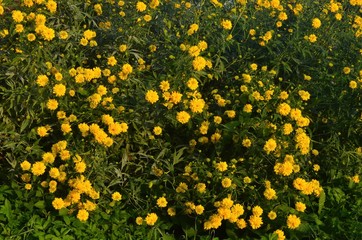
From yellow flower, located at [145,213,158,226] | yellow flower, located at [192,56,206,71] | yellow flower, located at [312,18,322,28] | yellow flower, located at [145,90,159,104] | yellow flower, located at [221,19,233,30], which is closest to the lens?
yellow flower, located at [145,213,158,226]

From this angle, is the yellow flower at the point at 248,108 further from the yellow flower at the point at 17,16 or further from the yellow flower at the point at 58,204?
the yellow flower at the point at 17,16

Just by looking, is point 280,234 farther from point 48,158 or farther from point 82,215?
point 48,158

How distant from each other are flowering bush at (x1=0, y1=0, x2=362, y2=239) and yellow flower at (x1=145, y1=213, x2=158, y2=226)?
0.01 metres

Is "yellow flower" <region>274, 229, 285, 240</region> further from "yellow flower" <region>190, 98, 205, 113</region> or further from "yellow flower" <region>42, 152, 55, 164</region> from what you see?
"yellow flower" <region>42, 152, 55, 164</region>

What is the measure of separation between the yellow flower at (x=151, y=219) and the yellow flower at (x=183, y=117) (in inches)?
24.3

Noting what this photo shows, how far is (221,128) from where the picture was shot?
3680 millimetres

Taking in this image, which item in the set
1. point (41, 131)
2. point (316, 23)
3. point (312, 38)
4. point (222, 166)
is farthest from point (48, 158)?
point (316, 23)

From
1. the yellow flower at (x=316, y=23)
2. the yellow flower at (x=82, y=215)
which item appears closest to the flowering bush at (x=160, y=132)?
the yellow flower at (x=82, y=215)

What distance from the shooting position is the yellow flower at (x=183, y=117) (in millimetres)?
3459

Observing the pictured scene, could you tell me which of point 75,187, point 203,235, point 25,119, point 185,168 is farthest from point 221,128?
point 25,119

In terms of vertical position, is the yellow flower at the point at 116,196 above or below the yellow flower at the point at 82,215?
above

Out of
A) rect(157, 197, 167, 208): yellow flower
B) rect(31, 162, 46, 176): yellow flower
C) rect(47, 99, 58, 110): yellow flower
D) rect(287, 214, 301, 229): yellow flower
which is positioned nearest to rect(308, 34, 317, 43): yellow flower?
rect(287, 214, 301, 229): yellow flower

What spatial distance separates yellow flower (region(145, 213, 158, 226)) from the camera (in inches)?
130

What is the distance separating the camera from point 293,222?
330 cm
